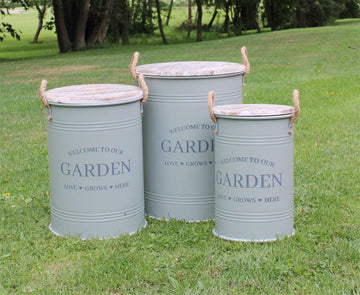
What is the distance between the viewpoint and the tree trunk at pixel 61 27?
23406 millimetres

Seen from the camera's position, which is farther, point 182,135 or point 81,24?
point 81,24

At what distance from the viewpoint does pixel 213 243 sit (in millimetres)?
3965

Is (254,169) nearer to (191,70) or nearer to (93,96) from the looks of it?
(191,70)

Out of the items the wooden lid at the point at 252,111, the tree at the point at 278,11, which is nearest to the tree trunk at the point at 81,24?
the tree at the point at 278,11

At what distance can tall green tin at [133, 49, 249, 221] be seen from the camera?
4.23 m

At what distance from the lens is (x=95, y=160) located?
13.0 ft

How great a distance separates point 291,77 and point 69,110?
8.61 m

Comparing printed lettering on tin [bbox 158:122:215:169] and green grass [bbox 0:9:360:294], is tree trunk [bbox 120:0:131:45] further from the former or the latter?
printed lettering on tin [bbox 158:122:215:169]

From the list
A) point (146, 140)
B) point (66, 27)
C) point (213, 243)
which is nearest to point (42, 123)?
point (146, 140)

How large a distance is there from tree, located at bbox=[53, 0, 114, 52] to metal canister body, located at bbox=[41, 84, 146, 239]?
2037cm

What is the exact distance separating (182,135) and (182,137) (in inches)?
0.6

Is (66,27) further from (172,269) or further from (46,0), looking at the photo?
(172,269)

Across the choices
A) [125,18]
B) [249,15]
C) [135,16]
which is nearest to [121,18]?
[125,18]

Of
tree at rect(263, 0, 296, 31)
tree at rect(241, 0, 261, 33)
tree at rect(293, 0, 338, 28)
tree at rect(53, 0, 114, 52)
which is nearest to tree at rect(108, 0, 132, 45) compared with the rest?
tree at rect(53, 0, 114, 52)
